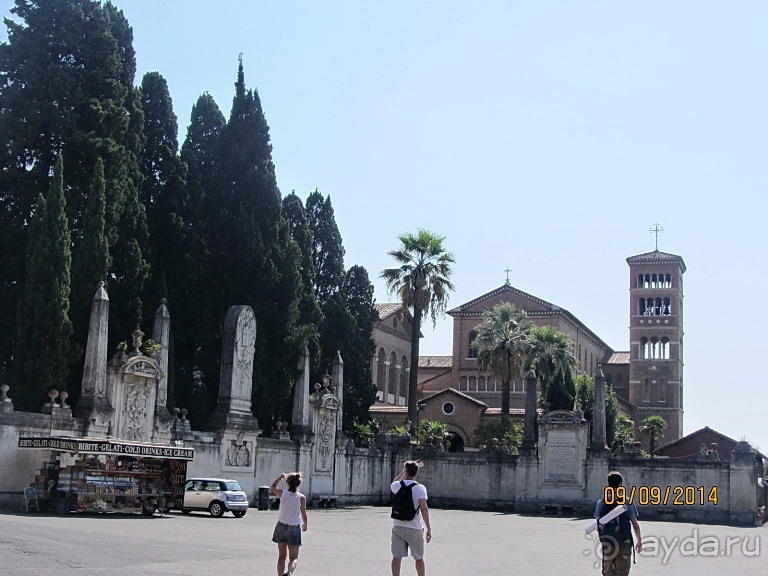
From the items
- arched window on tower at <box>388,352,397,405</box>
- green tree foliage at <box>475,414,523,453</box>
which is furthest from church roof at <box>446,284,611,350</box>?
green tree foliage at <box>475,414,523,453</box>

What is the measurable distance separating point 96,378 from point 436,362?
58.8 m

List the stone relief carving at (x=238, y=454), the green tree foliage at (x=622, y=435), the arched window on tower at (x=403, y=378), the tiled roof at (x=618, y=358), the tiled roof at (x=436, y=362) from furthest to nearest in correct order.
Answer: the tiled roof at (x=618, y=358) < the tiled roof at (x=436, y=362) < the arched window on tower at (x=403, y=378) < the green tree foliage at (x=622, y=435) < the stone relief carving at (x=238, y=454)

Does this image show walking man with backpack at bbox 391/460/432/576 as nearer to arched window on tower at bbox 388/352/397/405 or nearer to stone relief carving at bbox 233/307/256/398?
stone relief carving at bbox 233/307/256/398

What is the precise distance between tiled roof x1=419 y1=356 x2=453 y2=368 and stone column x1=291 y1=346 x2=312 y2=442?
45.3m

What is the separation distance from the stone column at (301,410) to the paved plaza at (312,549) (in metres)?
8.09

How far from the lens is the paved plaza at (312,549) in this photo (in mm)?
13289

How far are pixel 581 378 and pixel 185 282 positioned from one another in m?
34.4

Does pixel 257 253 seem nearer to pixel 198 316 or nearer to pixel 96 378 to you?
pixel 198 316

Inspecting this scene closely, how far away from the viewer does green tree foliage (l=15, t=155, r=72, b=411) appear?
88.2ft

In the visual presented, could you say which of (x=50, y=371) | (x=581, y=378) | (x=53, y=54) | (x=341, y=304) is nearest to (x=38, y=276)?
(x=50, y=371)

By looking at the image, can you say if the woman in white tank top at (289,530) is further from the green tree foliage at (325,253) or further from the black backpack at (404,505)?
the green tree foliage at (325,253)

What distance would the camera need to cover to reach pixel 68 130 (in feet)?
103

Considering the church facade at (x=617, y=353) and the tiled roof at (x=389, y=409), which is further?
the church facade at (x=617, y=353)

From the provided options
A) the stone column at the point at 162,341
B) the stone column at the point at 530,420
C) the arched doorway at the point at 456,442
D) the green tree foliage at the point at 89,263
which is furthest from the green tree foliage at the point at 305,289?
the arched doorway at the point at 456,442
